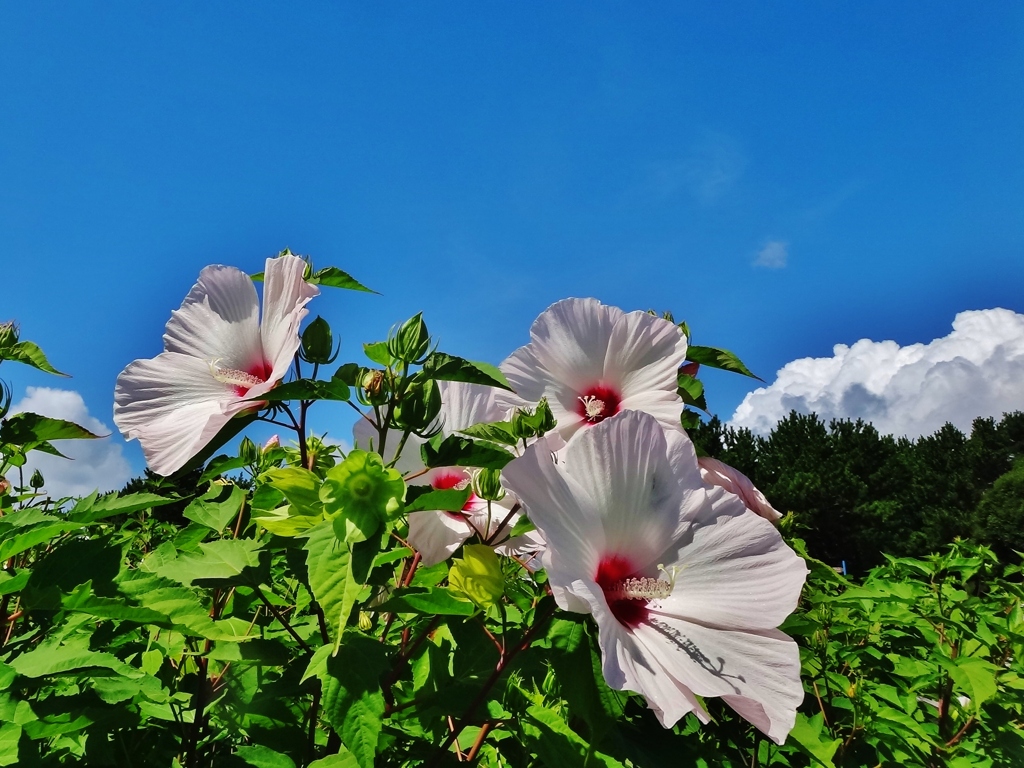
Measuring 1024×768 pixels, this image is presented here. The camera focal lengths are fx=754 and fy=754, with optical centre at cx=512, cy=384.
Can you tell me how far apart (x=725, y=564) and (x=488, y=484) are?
0.35 m

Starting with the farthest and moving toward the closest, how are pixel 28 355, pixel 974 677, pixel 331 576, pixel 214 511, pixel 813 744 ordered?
pixel 974 677 < pixel 28 355 < pixel 214 511 < pixel 813 744 < pixel 331 576

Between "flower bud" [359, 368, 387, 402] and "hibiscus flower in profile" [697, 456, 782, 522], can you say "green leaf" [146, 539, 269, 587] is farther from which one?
"hibiscus flower in profile" [697, 456, 782, 522]

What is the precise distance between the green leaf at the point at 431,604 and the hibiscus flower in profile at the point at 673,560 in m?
0.14

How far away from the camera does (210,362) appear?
4.30 feet

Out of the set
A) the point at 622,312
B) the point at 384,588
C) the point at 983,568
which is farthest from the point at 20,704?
the point at 983,568

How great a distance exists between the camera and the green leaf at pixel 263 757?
1.08m

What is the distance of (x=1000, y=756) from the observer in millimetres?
1964

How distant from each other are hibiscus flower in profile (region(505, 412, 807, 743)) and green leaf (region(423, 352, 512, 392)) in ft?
0.56

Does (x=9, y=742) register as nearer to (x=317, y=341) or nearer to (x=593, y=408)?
(x=317, y=341)

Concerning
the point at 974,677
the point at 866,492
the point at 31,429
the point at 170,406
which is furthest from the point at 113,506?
the point at 866,492

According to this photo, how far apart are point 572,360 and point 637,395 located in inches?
5.4

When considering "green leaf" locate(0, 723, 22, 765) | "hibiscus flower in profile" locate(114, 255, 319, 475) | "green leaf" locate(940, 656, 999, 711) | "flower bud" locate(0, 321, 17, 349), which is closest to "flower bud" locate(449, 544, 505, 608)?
"hibiscus flower in profile" locate(114, 255, 319, 475)

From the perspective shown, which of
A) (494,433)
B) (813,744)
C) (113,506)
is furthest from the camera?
(813,744)

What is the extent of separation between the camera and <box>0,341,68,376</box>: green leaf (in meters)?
1.66
